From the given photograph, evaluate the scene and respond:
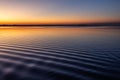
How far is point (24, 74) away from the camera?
596 cm

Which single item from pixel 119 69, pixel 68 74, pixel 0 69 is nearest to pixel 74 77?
pixel 68 74

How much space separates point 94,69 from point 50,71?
1.41m

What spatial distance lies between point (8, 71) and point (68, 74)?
178cm

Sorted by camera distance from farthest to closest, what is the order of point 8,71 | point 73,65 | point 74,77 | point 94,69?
point 73,65 → point 94,69 → point 8,71 → point 74,77

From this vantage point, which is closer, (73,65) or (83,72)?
(83,72)

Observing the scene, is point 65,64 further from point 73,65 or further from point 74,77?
point 74,77

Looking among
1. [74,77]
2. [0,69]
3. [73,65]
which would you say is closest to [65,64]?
[73,65]

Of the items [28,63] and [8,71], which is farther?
[28,63]

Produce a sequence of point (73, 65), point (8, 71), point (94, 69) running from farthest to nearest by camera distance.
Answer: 1. point (73, 65)
2. point (94, 69)
3. point (8, 71)

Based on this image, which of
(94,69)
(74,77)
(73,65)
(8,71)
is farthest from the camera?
(73,65)

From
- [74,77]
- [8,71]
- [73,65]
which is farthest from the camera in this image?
[73,65]

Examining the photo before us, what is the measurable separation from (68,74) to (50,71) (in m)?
0.64

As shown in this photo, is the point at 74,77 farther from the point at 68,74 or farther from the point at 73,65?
the point at 73,65

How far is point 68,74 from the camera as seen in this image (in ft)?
19.9
